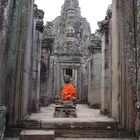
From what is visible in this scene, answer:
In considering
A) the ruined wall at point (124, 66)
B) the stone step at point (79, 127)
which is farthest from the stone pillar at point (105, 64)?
the stone step at point (79, 127)

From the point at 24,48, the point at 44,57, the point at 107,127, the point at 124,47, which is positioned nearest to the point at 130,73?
the point at 124,47

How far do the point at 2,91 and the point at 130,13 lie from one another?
348cm

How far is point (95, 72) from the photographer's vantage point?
1370cm

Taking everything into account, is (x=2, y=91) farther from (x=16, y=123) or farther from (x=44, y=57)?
(x=44, y=57)

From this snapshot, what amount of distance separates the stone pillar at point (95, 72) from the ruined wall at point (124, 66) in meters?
6.34

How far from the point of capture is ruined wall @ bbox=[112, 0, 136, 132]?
19.7ft

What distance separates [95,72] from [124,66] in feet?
24.3

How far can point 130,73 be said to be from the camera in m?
6.09

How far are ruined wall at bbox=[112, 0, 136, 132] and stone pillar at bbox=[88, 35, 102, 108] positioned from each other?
634 centimetres

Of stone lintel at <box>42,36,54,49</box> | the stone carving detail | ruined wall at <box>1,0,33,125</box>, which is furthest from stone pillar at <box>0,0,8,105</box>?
the stone carving detail

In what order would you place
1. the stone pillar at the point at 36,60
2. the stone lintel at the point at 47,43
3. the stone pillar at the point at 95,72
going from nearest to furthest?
the stone pillar at the point at 36,60
the stone pillar at the point at 95,72
the stone lintel at the point at 47,43

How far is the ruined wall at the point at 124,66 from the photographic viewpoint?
19.7 ft

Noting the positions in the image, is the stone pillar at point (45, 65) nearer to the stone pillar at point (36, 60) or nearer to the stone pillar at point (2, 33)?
the stone pillar at point (36, 60)

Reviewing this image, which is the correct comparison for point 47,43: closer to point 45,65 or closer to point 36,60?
point 45,65
